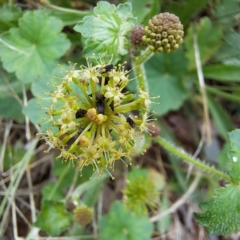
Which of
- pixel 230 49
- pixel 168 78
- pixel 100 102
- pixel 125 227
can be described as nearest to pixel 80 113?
pixel 100 102

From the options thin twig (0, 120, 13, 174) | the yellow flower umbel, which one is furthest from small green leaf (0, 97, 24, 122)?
the yellow flower umbel

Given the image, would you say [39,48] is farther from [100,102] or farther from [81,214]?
[81,214]

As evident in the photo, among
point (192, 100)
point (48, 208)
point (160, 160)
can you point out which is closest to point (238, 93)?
point (192, 100)

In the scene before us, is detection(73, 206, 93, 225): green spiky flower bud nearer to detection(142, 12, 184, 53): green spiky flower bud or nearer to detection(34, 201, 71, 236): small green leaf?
detection(34, 201, 71, 236): small green leaf

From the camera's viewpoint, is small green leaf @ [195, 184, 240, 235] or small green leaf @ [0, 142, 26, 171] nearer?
small green leaf @ [195, 184, 240, 235]

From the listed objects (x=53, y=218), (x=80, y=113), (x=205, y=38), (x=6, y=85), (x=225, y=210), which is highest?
(x=80, y=113)

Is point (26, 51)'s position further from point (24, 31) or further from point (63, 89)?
point (63, 89)

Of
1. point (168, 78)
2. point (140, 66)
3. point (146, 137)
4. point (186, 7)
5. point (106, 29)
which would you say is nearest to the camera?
point (106, 29)

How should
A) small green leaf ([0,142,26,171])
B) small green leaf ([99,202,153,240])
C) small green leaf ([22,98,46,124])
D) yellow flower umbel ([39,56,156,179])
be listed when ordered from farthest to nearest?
small green leaf ([0,142,26,171])
small green leaf ([99,202,153,240])
small green leaf ([22,98,46,124])
yellow flower umbel ([39,56,156,179])
